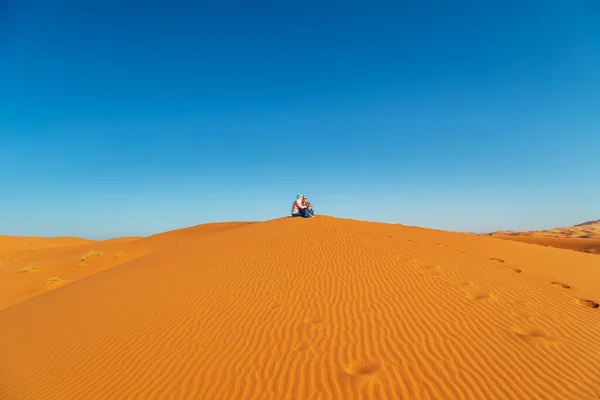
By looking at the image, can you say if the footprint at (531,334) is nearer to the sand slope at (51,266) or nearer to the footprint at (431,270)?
the footprint at (431,270)

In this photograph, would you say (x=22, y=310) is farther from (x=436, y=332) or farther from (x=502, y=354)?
(x=502, y=354)

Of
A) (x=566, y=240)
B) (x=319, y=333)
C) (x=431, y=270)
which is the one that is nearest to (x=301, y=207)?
(x=431, y=270)

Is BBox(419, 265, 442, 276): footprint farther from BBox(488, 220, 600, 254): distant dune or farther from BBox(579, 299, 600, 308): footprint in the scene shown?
BBox(488, 220, 600, 254): distant dune

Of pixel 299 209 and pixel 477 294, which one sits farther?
pixel 299 209

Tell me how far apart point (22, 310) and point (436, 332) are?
37.5 ft

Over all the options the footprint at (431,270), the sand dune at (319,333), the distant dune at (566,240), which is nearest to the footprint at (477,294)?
the sand dune at (319,333)

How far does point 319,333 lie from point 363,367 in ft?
3.45

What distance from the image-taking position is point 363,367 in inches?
161

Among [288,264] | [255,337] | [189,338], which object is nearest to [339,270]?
[288,264]

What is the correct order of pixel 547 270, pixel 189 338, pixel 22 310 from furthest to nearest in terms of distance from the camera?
pixel 547 270, pixel 22 310, pixel 189 338

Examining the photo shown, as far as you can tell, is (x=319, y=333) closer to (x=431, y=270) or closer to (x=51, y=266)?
(x=431, y=270)

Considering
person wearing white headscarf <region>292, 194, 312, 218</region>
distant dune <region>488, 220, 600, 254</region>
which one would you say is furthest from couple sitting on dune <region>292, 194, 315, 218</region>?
distant dune <region>488, 220, 600, 254</region>

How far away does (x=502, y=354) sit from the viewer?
14.1 ft

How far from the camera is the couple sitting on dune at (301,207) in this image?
1730 centimetres
